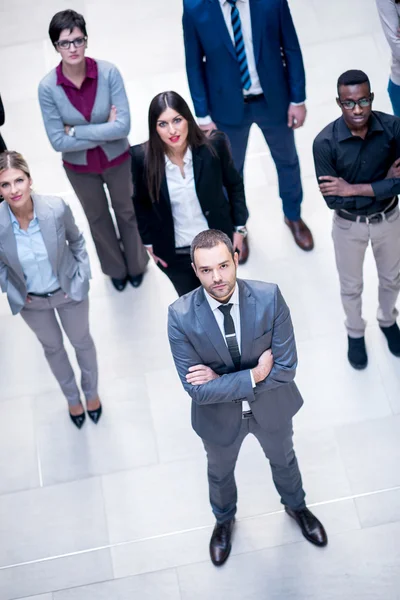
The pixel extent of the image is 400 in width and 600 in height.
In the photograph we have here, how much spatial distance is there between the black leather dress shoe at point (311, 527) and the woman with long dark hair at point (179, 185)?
4.66 feet

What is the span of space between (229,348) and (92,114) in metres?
1.96

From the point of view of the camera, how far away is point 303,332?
564 cm

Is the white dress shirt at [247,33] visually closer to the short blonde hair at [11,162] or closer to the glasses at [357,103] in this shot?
the glasses at [357,103]

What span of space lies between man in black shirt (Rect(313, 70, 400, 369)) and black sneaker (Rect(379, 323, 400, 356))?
1.51 feet

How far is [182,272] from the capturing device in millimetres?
5035

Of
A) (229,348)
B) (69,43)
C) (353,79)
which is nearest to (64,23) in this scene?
(69,43)

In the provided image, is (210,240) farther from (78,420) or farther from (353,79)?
(78,420)

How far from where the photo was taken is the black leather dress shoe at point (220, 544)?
468 cm

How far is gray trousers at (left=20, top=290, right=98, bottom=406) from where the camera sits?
15.9 ft

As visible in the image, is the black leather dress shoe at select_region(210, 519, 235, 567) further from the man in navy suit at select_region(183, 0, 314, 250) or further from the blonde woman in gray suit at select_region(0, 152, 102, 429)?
the man in navy suit at select_region(183, 0, 314, 250)

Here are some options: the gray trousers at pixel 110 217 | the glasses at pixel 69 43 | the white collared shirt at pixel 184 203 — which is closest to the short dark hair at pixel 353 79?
the white collared shirt at pixel 184 203

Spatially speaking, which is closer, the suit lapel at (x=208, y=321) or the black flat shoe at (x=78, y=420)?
the suit lapel at (x=208, y=321)

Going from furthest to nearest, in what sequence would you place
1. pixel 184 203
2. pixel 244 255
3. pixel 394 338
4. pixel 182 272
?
pixel 244 255 → pixel 394 338 → pixel 182 272 → pixel 184 203

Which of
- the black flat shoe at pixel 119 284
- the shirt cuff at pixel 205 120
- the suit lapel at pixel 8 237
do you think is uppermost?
the shirt cuff at pixel 205 120
